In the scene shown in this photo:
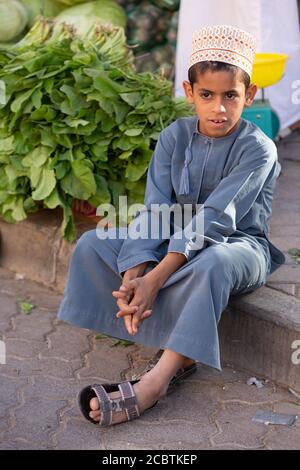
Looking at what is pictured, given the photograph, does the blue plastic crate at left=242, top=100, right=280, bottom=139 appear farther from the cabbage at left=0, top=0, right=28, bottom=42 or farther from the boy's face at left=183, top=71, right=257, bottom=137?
the cabbage at left=0, top=0, right=28, bottom=42

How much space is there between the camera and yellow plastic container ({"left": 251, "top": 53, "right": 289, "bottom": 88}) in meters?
4.37

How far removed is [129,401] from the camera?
300 centimetres

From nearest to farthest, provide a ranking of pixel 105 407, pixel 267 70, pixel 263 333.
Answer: pixel 105 407 → pixel 263 333 → pixel 267 70

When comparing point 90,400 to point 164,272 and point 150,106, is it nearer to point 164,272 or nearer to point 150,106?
point 164,272

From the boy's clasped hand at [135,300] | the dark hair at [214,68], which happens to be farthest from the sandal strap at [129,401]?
the dark hair at [214,68]

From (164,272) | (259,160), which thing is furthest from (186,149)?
(164,272)

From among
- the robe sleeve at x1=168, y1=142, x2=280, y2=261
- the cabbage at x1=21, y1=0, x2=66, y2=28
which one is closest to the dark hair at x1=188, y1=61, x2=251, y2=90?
the robe sleeve at x1=168, y1=142, x2=280, y2=261

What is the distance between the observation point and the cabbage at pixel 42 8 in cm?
535

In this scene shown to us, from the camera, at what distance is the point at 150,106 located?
3.91 metres

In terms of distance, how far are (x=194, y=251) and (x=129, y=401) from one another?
55cm

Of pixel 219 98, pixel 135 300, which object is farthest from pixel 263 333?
pixel 219 98

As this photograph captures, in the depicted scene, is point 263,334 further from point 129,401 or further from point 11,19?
point 11,19

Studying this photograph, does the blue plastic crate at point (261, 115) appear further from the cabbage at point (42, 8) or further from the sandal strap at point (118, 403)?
the sandal strap at point (118, 403)

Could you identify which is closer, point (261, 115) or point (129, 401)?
point (129, 401)
